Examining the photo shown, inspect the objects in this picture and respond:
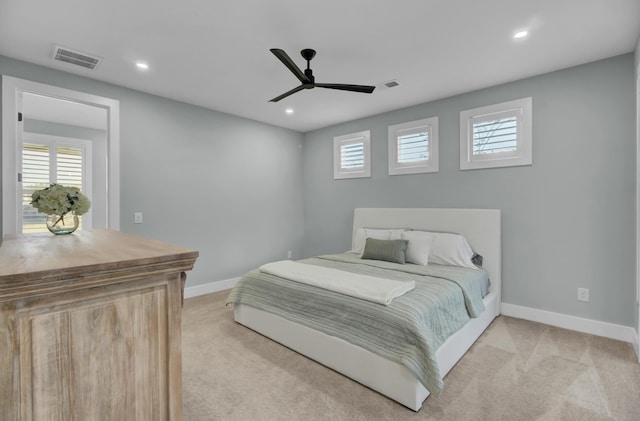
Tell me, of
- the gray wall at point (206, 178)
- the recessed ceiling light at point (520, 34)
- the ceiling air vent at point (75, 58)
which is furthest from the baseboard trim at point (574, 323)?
the ceiling air vent at point (75, 58)

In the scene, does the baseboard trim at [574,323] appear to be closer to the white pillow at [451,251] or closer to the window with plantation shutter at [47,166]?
the white pillow at [451,251]

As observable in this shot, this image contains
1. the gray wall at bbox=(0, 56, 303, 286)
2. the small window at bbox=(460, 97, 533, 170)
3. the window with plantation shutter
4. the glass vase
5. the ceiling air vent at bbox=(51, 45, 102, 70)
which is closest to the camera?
the glass vase

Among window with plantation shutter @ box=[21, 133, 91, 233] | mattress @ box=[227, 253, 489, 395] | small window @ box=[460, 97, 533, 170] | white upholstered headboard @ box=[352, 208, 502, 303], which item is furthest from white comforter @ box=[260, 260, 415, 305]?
Result: window with plantation shutter @ box=[21, 133, 91, 233]

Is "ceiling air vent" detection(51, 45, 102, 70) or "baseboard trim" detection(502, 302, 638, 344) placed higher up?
"ceiling air vent" detection(51, 45, 102, 70)

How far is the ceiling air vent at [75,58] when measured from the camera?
8.64ft

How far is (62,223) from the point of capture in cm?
168

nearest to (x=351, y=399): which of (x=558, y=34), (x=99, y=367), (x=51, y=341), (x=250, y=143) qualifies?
(x=99, y=367)

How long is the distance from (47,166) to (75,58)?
296cm

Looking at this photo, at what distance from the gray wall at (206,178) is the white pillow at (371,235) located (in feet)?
5.06

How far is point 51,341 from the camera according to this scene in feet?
2.41

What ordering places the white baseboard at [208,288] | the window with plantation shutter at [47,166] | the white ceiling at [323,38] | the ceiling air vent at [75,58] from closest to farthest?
1. the white ceiling at [323,38]
2. the ceiling air vent at [75,58]
3. the white baseboard at [208,288]
4. the window with plantation shutter at [47,166]

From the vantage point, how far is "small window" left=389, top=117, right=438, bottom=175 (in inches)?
154

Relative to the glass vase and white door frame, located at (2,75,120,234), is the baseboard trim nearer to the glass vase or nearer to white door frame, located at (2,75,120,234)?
the glass vase

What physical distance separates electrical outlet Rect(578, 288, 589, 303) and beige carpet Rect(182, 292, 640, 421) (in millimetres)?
345
